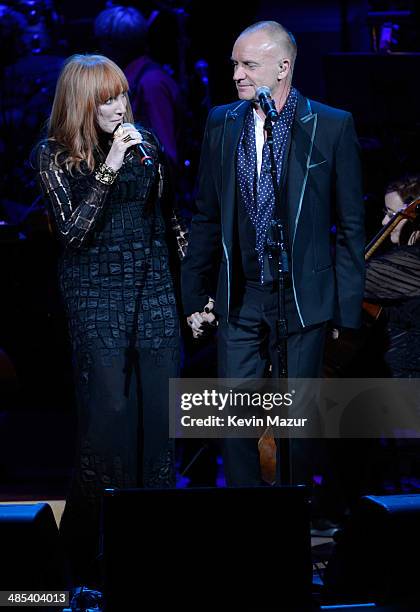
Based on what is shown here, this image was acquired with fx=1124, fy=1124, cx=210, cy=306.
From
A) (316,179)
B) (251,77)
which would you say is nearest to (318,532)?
(316,179)

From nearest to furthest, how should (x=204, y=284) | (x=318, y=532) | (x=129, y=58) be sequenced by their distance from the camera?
(x=204, y=284)
(x=318, y=532)
(x=129, y=58)

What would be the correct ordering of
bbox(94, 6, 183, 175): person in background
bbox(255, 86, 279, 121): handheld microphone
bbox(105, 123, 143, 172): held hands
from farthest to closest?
bbox(94, 6, 183, 175): person in background
bbox(105, 123, 143, 172): held hands
bbox(255, 86, 279, 121): handheld microphone

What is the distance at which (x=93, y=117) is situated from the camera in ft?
14.5

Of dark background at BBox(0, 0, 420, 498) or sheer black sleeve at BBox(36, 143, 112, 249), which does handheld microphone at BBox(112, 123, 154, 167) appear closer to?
sheer black sleeve at BBox(36, 143, 112, 249)

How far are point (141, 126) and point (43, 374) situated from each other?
282cm

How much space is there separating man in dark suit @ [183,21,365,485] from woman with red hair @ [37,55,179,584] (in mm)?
321

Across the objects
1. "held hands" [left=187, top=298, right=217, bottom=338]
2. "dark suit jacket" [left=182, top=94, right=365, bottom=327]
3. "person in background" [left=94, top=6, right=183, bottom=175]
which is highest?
"person in background" [left=94, top=6, right=183, bottom=175]

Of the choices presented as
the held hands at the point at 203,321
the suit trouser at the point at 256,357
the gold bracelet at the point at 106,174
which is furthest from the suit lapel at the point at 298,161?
the gold bracelet at the point at 106,174

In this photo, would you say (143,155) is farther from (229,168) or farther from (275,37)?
(275,37)

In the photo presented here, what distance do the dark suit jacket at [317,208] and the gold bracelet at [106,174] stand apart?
41 centimetres

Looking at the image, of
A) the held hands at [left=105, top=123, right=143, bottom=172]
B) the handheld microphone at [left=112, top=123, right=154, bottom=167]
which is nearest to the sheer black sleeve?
the held hands at [left=105, top=123, right=143, bottom=172]

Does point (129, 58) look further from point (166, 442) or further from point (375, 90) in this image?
point (166, 442)

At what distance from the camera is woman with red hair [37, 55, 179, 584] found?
4.40m

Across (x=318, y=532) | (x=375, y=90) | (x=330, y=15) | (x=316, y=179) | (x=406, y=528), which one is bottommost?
(x=406, y=528)
